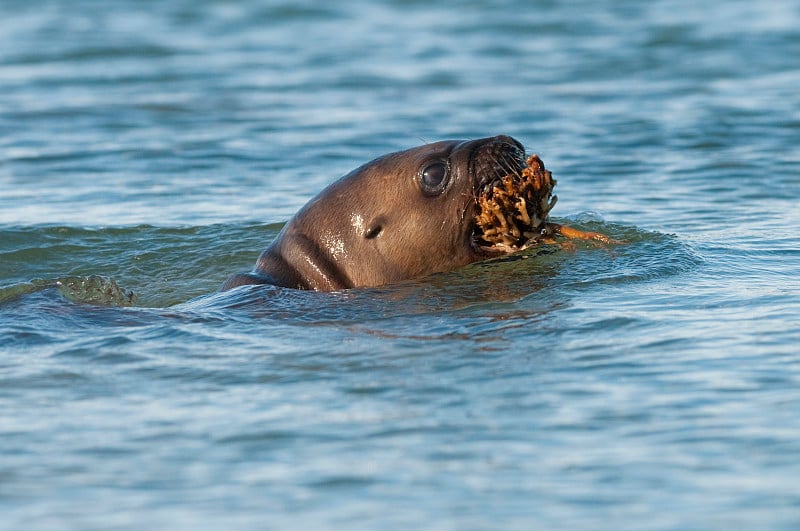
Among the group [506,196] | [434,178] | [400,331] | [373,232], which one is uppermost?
[434,178]

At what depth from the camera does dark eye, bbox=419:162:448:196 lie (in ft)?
25.1

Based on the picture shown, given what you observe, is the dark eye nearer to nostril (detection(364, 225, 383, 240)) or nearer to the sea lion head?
the sea lion head

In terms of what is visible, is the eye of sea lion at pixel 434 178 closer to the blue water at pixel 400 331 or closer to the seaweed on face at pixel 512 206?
the seaweed on face at pixel 512 206

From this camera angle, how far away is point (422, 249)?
25.2 feet

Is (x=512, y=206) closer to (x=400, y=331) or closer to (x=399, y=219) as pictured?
(x=399, y=219)

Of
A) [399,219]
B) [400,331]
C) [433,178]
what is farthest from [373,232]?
[400,331]

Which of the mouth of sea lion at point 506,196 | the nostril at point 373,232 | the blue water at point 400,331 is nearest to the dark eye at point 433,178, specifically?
the mouth of sea lion at point 506,196

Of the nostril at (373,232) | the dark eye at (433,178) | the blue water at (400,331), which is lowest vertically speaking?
the blue water at (400,331)

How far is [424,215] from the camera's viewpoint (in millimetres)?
7652

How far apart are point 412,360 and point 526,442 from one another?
48.3 inches

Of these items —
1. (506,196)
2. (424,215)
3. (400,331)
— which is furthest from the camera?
(424,215)

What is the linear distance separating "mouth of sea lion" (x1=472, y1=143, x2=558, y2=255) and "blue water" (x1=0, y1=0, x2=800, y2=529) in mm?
163

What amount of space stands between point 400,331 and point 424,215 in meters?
0.98

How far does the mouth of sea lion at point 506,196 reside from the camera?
7.54m
